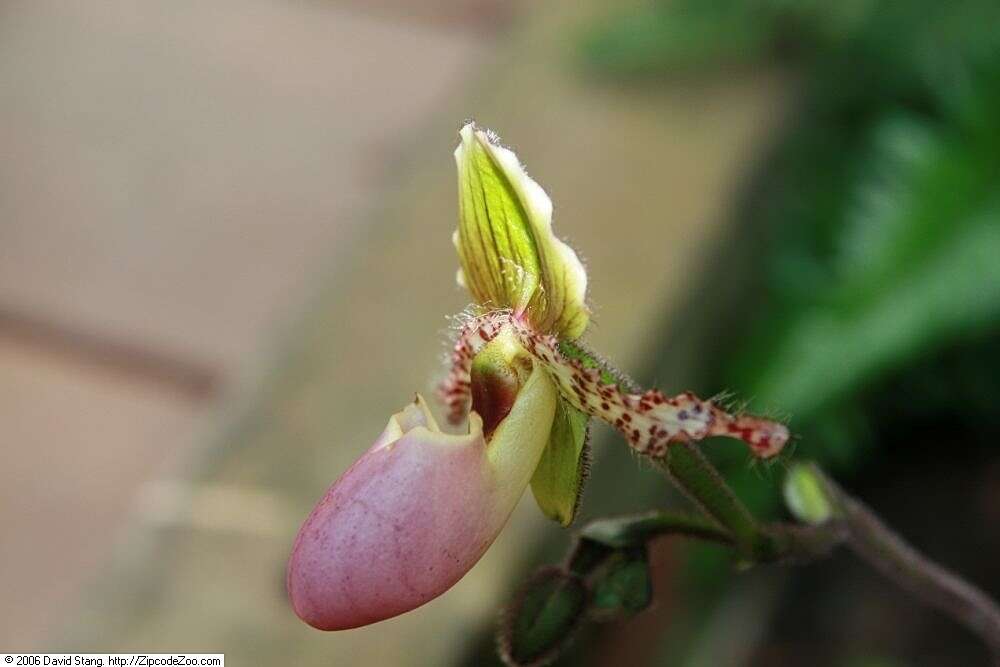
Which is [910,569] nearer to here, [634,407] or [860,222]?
[634,407]

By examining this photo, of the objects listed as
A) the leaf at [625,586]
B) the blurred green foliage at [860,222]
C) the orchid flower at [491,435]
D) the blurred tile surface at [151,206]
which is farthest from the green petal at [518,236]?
the blurred tile surface at [151,206]

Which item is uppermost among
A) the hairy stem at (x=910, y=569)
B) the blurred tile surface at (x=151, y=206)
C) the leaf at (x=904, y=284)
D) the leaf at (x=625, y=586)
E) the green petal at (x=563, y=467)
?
the blurred tile surface at (x=151, y=206)

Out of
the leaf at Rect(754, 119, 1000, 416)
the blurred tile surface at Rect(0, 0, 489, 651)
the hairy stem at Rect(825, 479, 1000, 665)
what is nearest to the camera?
the hairy stem at Rect(825, 479, 1000, 665)

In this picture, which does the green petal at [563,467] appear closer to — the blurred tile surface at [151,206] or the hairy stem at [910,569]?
the hairy stem at [910,569]

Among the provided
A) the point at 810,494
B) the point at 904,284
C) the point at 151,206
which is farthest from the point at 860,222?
the point at 151,206

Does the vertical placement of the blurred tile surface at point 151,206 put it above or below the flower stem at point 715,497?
above

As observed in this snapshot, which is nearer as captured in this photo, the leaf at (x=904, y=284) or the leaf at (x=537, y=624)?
the leaf at (x=537, y=624)

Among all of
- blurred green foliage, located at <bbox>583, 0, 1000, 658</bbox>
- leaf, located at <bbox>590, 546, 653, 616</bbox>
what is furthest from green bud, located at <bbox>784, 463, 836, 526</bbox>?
blurred green foliage, located at <bbox>583, 0, 1000, 658</bbox>

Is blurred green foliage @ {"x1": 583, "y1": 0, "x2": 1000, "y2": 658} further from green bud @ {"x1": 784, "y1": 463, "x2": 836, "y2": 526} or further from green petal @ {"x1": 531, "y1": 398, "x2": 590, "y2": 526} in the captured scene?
green petal @ {"x1": 531, "y1": 398, "x2": 590, "y2": 526}
